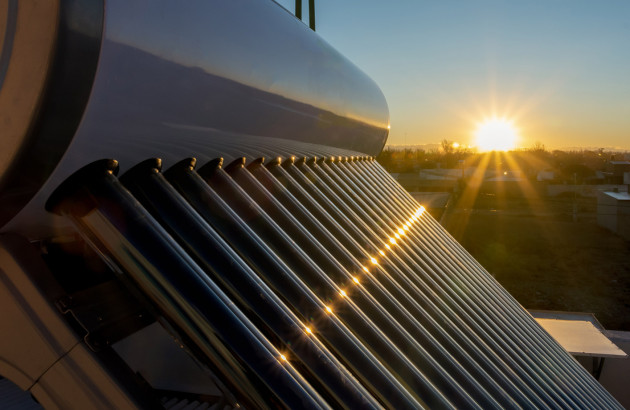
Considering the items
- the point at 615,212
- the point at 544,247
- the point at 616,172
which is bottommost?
the point at 544,247

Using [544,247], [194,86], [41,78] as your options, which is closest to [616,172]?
[544,247]

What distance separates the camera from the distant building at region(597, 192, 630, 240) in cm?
2994

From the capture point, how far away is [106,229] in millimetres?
1087

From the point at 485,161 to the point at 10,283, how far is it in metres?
98.8

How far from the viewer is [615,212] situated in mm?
30969

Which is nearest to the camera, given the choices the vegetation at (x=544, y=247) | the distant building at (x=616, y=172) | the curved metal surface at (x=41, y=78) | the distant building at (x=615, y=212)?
the curved metal surface at (x=41, y=78)

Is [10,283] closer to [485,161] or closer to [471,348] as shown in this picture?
[471,348]

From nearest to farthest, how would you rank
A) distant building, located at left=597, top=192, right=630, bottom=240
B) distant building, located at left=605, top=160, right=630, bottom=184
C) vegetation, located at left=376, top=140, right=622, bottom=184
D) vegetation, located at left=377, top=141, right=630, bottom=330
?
vegetation, located at left=377, top=141, right=630, bottom=330
distant building, located at left=597, top=192, right=630, bottom=240
distant building, located at left=605, top=160, right=630, bottom=184
vegetation, located at left=376, top=140, right=622, bottom=184

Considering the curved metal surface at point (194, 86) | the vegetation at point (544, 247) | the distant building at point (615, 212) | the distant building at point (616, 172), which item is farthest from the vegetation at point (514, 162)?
the curved metal surface at point (194, 86)

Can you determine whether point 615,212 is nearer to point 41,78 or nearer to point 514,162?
point 41,78

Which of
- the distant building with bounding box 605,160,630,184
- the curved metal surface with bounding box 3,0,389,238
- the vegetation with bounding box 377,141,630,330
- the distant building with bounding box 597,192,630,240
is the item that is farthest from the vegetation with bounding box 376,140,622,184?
the curved metal surface with bounding box 3,0,389,238

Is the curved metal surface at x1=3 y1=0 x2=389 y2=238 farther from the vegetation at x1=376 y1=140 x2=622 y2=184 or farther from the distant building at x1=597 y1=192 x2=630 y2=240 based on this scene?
the vegetation at x1=376 y1=140 x2=622 y2=184

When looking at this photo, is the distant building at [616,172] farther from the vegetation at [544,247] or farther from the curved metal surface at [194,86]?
the curved metal surface at [194,86]

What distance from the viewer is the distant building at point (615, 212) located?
2994 centimetres
